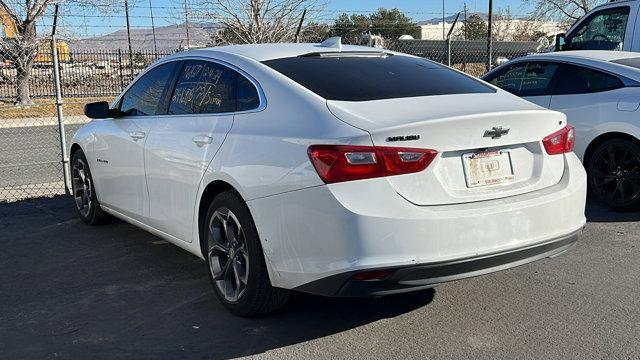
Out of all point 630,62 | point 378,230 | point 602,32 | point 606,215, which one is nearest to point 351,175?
point 378,230

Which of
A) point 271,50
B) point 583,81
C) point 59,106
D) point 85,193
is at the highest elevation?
point 271,50

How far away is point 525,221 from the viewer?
11.6 ft

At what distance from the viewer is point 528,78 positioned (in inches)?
298

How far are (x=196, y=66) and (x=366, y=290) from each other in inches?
88.7

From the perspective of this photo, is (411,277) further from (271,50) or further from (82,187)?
(82,187)

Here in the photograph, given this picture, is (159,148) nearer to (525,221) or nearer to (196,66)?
(196,66)

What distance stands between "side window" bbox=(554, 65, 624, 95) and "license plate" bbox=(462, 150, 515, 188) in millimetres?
3630

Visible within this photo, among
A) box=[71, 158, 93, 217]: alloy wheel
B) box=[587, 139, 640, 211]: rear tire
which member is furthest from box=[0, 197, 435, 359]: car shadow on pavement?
box=[587, 139, 640, 211]: rear tire

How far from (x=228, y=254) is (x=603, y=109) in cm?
435

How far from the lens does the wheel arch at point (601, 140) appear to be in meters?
6.40

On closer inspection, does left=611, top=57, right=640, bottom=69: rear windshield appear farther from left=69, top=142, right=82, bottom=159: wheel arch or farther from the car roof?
left=69, top=142, right=82, bottom=159: wheel arch

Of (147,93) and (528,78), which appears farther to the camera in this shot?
(528,78)

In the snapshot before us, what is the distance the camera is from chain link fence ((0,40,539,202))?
9367mm

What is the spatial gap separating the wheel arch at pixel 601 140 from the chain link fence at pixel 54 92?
19.5 feet
